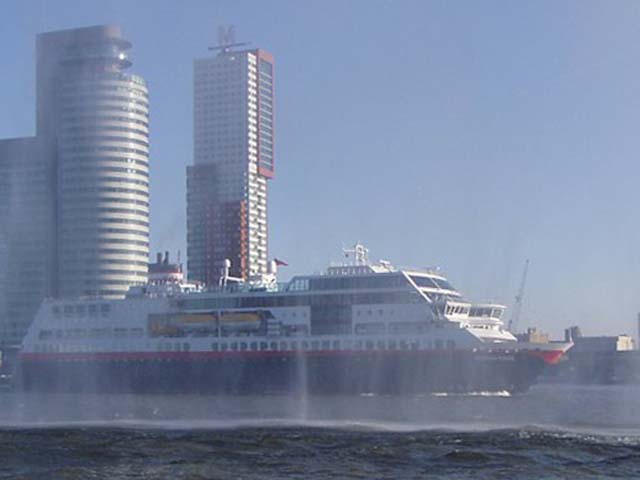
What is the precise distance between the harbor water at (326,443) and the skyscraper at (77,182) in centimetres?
6362

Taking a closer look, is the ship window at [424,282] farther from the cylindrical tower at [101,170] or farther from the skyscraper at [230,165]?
the cylindrical tower at [101,170]

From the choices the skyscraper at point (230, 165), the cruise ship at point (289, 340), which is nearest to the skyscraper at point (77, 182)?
the skyscraper at point (230, 165)

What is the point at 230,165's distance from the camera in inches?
6511

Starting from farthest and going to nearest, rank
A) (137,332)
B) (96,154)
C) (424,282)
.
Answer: (96,154) < (137,332) < (424,282)

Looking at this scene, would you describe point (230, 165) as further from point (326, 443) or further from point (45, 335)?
point (326, 443)

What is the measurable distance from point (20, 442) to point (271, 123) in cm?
14069

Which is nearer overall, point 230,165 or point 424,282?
point 424,282

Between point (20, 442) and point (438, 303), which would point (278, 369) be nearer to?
point (438, 303)

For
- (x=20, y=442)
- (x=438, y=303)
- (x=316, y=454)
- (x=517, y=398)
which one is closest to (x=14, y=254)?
(x=438, y=303)

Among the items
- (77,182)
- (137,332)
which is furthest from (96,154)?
(137,332)

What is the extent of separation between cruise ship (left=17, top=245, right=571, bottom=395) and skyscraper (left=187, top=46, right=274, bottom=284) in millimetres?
27834

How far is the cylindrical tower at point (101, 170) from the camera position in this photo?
503 feet

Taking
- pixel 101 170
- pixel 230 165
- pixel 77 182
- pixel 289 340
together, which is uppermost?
pixel 230 165

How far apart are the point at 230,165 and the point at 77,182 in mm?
21867
